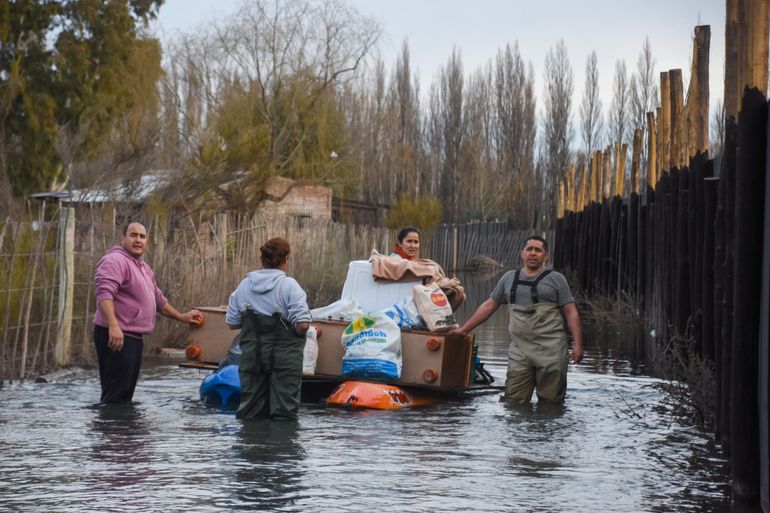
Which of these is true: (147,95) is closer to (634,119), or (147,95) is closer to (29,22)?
(29,22)

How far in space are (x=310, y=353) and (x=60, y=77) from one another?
2932 cm

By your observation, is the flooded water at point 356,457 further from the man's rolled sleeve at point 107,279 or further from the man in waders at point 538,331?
the man's rolled sleeve at point 107,279

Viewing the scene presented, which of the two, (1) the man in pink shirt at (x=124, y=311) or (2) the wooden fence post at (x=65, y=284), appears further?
(2) the wooden fence post at (x=65, y=284)

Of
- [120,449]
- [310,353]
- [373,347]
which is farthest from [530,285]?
[120,449]

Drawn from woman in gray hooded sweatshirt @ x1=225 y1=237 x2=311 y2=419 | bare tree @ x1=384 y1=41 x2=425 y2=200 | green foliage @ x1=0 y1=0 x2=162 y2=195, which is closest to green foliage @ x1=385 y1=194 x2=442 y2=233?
bare tree @ x1=384 y1=41 x2=425 y2=200

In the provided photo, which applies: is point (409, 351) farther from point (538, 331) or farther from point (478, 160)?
point (478, 160)

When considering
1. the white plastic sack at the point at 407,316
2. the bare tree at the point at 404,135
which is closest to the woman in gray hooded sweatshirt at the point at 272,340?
the white plastic sack at the point at 407,316

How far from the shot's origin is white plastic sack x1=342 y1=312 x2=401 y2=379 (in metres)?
11.5

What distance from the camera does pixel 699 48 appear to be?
597 inches

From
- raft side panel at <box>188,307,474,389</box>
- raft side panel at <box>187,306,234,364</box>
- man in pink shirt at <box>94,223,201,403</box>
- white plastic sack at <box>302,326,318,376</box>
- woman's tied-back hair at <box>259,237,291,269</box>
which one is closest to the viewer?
woman's tied-back hair at <box>259,237,291,269</box>

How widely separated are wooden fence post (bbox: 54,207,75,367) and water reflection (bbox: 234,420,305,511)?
4.66m

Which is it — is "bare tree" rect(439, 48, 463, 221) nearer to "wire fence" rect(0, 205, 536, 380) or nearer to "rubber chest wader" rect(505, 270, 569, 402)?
"wire fence" rect(0, 205, 536, 380)

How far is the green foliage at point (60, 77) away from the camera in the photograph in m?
38.3

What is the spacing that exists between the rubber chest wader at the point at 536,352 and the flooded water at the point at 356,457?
22 cm
